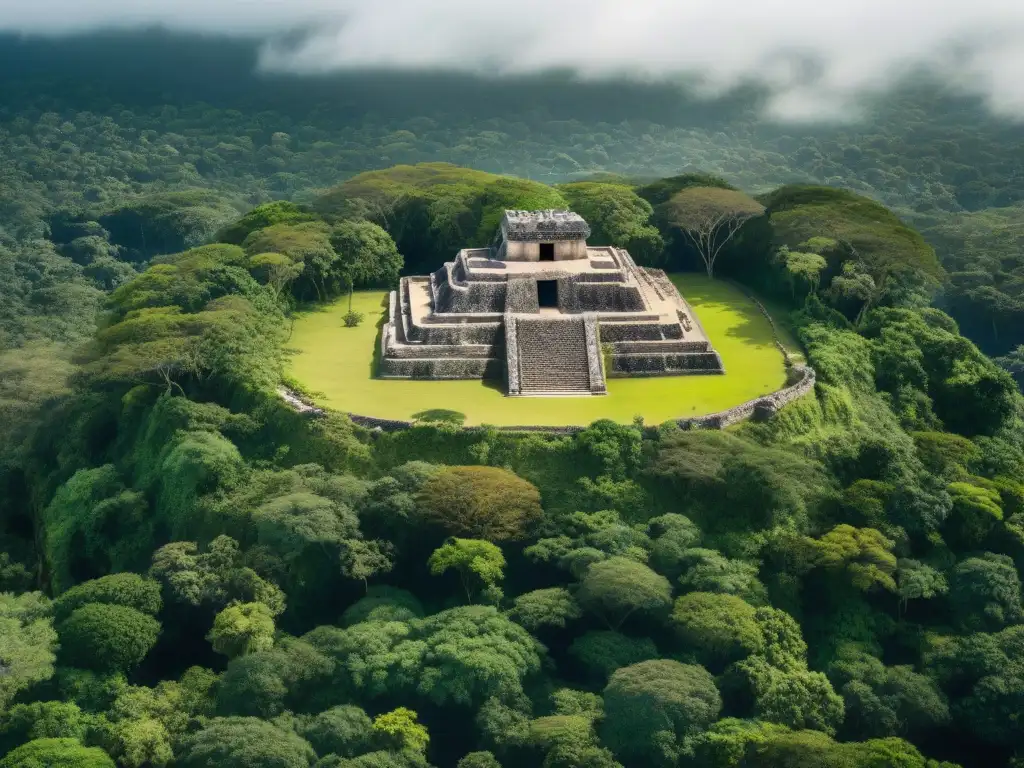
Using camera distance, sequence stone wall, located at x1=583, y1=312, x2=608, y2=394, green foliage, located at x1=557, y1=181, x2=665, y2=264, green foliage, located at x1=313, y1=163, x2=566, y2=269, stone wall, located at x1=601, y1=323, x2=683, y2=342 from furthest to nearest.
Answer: green foliage, located at x1=313, y1=163, x2=566, y2=269
green foliage, located at x1=557, y1=181, x2=665, y2=264
stone wall, located at x1=601, y1=323, x2=683, y2=342
stone wall, located at x1=583, y1=312, x2=608, y2=394

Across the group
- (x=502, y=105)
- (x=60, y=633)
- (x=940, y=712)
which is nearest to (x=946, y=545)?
(x=940, y=712)

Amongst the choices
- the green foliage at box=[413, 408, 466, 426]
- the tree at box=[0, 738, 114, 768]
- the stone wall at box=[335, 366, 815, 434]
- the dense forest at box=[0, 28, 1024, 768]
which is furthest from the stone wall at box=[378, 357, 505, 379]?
the tree at box=[0, 738, 114, 768]

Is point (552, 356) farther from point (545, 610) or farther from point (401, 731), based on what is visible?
point (401, 731)

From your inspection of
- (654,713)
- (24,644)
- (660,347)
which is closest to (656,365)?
(660,347)

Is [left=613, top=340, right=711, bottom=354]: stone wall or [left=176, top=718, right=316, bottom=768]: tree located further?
[left=613, top=340, right=711, bottom=354]: stone wall

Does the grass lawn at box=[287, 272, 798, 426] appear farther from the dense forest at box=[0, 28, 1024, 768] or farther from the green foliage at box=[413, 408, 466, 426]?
the dense forest at box=[0, 28, 1024, 768]
